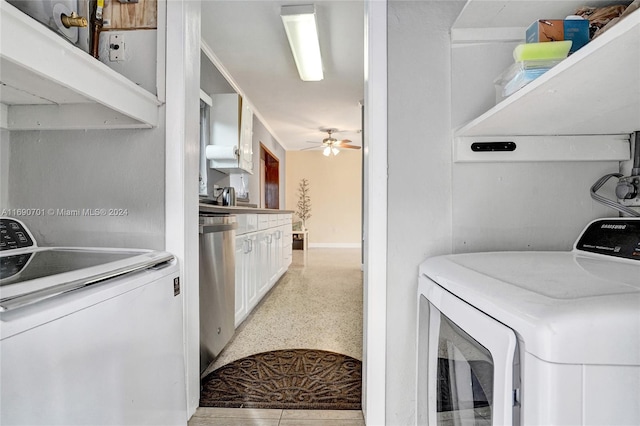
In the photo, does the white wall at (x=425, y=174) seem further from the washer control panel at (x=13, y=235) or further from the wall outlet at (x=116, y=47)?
the washer control panel at (x=13, y=235)

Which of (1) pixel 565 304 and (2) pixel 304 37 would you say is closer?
(1) pixel 565 304

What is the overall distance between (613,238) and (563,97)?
490 mm

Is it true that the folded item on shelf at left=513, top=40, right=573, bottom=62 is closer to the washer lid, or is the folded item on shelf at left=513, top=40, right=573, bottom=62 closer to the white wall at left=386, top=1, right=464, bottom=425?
the white wall at left=386, top=1, right=464, bottom=425

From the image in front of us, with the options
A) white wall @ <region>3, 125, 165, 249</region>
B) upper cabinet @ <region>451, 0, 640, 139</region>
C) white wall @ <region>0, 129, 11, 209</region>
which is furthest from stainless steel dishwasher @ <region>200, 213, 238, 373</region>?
upper cabinet @ <region>451, 0, 640, 139</region>

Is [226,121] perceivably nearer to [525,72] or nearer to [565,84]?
[525,72]

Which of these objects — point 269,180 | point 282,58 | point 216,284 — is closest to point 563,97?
point 216,284

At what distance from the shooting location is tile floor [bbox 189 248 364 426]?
139 centimetres

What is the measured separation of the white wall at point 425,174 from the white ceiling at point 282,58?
145 cm

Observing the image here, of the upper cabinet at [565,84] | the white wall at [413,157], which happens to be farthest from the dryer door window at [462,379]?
the upper cabinet at [565,84]

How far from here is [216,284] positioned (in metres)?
1.82

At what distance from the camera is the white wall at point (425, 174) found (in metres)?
1.25

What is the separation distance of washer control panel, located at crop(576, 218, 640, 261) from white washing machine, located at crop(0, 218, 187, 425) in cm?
133

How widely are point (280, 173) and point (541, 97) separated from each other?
6863mm

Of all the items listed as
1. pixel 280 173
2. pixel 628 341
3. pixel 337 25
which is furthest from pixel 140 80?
pixel 280 173
